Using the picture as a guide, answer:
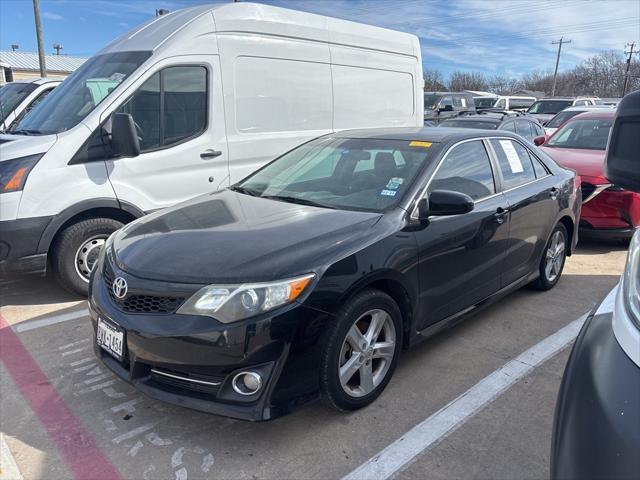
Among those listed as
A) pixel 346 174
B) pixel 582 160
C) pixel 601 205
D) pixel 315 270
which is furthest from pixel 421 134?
pixel 582 160

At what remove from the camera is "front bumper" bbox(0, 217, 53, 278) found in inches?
164

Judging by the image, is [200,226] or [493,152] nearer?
[200,226]

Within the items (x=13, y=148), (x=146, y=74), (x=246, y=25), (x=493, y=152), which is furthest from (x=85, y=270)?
(x=493, y=152)

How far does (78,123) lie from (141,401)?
2.70 meters

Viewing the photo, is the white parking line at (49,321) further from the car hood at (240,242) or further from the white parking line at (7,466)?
the white parking line at (7,466)

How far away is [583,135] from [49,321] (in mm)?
7611

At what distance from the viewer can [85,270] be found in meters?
4.66

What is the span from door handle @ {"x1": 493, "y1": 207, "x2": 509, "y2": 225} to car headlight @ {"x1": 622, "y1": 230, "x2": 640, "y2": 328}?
199cm

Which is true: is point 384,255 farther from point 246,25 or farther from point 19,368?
point 246,25

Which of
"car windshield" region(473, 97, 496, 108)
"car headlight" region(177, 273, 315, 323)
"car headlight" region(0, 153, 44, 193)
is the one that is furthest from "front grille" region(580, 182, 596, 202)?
"car windshield" region(473, 97, 496, 108)

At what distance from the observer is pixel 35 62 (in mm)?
52094

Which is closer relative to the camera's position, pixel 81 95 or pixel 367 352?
pixel 367 352

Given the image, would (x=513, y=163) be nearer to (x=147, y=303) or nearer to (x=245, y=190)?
(x=245, y=190)

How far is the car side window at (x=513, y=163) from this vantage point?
13.7 feet
